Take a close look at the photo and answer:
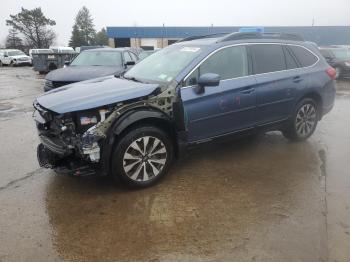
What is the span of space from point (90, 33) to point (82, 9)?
7.76 metres

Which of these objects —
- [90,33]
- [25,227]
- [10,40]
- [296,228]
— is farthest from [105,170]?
[90,33]

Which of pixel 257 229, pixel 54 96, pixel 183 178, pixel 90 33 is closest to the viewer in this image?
pixel 257 229

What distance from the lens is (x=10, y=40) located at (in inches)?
2923

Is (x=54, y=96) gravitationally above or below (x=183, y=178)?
above

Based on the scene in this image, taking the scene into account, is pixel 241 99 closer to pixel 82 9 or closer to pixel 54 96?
pixel 54 96

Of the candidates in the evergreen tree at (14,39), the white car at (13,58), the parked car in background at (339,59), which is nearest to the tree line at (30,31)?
the evergreen tree at (14,39)

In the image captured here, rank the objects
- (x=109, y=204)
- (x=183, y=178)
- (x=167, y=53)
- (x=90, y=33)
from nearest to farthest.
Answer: (x=109, y=204)
(x=183, y=178)
(x=167, y=53)
(x=90, y=33)

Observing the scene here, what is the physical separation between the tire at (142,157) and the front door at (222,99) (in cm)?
43

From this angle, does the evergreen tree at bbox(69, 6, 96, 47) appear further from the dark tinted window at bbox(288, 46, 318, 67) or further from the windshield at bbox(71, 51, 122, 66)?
the dark tinted window at bbox(288, 46, 318, 67)

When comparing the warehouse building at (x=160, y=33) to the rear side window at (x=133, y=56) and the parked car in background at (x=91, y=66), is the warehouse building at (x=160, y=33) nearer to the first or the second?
the rear side window at (x=133, y=56)

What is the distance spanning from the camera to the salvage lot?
3.33 meters

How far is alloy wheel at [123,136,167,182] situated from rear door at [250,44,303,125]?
5.74 ft

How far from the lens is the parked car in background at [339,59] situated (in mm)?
17125

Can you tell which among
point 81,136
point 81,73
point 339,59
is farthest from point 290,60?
point 339,59
